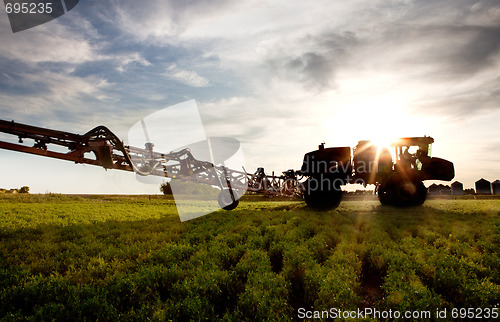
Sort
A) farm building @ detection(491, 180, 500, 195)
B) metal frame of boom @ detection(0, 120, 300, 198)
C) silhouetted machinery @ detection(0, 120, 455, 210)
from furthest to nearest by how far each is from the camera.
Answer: farm building @ detection(491, 180, 500, 195), silhouetted machinery @ detection(0, 120, 455, 210), metal frame of boom @ detection(0, 120, 300, 198)

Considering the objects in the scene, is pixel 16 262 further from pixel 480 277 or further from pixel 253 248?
pixel 480 277

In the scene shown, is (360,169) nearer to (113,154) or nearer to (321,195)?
(321,195)

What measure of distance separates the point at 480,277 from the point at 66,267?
341 inches

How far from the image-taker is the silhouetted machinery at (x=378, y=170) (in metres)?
14.7

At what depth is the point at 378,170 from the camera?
1495 centimetres

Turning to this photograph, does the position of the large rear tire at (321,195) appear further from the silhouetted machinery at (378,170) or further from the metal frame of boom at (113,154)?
the metal frame of boom at (113,154)

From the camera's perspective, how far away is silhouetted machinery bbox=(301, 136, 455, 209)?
14.7 meters

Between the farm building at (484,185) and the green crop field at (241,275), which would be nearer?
Result: the green crop field at (241,275)

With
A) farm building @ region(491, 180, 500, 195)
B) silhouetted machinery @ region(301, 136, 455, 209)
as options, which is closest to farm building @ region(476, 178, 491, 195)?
farm building @ region(491, 180, 500, 195)

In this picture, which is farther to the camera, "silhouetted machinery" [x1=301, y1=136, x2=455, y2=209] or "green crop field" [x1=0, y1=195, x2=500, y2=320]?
"silhouetted machinery" [x1=301, y1=136, x2=455, y2=209]

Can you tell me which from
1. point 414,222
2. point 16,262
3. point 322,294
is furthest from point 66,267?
point 414,222

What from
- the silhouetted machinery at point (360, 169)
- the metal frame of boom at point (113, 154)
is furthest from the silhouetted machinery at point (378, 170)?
the metal frame of boom at point (113, 154)

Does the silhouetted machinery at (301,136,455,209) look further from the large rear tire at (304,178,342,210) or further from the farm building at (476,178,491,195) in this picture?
the farm building at (476,178,491,195)

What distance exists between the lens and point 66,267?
631 centimetres
